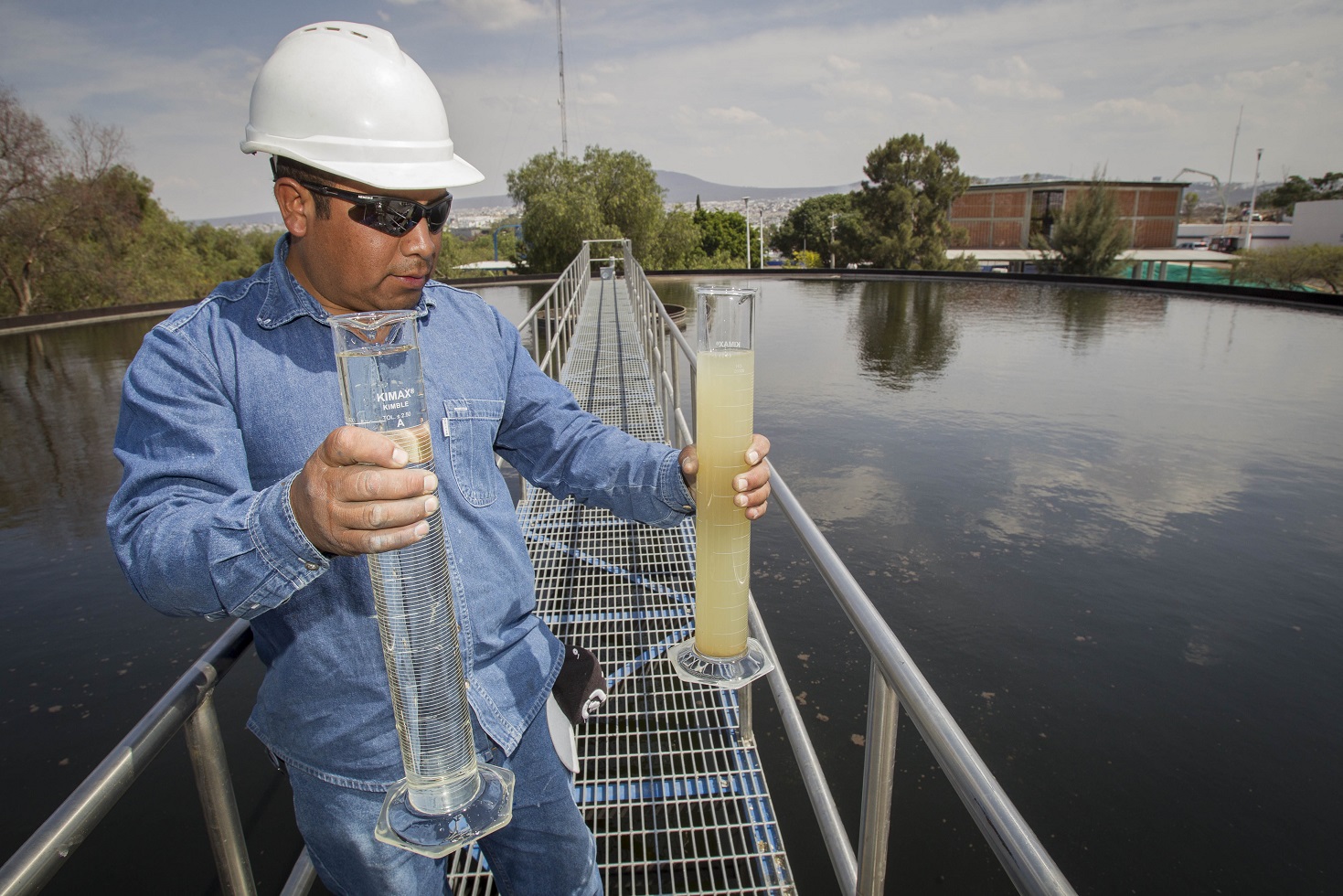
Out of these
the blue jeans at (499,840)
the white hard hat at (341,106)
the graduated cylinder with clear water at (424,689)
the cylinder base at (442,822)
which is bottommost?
the blue jeans at (499,840)

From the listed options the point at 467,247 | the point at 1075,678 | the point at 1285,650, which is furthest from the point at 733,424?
the point at 467,247

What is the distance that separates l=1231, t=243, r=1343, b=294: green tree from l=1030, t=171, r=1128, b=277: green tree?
914 cm

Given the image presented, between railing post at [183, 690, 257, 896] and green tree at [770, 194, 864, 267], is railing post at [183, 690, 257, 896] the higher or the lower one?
the lower one

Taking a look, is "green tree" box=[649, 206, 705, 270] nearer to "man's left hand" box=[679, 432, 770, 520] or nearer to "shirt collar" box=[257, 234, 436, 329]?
"shirt collar" box=[257, 234, 436, 329]

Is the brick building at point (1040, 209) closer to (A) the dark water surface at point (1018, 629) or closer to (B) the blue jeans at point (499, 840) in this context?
(A) the dark water surface at point (1018, 629)

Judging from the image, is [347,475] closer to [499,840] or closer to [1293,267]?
[499,840]

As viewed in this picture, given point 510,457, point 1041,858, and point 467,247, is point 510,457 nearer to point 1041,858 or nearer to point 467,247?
point 1041,858

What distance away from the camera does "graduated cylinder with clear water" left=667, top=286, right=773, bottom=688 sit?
3.54 ft

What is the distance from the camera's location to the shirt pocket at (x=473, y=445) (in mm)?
1281

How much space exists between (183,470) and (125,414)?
144 millimetres

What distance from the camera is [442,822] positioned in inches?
33.9

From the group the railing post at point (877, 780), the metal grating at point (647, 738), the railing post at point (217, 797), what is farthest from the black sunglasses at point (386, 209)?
the metal grating at point (647, 738)

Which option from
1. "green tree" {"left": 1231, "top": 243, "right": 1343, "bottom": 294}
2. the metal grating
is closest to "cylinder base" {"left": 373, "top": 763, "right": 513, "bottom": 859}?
the metal grating

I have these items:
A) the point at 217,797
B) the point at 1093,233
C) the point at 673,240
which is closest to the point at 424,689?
the point at 217,797
